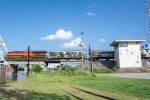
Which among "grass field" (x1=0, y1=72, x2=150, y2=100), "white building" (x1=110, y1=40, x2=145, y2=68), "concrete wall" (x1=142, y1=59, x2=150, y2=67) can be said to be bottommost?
"grass field" (x1=0, y1=72, x2=150, y2=100)

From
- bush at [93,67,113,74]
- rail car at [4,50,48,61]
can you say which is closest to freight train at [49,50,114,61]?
rail car at [4,50,48,61]

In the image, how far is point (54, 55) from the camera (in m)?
98.8

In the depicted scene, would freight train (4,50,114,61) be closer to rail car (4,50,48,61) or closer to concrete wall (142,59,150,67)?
rail car (4,50,48,61)

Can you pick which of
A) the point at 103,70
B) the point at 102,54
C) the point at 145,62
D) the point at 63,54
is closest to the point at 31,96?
the point at 103,70

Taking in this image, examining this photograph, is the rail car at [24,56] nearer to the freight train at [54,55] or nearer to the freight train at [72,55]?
the freight train at [54,55]

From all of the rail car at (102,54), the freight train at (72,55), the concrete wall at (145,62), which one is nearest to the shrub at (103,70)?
the rail car at (102,54)

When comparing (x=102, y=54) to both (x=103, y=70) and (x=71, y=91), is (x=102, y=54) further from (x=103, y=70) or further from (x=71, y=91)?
(x=71, y=91)

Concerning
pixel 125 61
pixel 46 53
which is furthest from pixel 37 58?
pixel 125 61

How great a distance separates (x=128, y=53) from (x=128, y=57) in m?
1.29

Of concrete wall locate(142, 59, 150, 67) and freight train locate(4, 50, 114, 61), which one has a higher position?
freight train locate(4, 50, 114, 61)

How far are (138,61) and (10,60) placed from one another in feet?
154

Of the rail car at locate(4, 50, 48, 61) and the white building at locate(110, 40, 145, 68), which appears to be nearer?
the white building at locate(110, 40, 145, 68)

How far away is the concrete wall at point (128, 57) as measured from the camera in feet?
272

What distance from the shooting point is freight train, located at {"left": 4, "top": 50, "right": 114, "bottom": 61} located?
95.7 m
